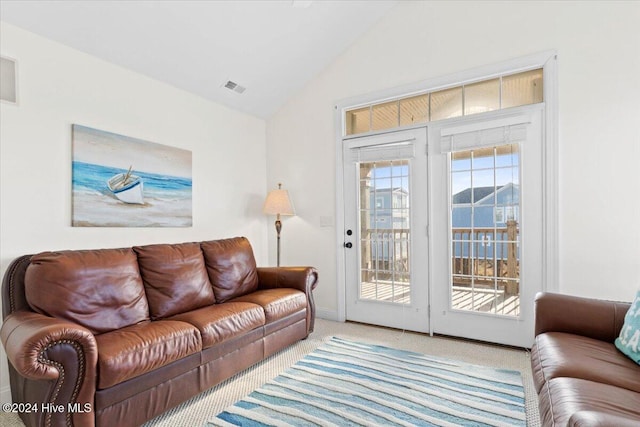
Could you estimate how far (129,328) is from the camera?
2.10 meters

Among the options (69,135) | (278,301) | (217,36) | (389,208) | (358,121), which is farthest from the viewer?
(358,121)

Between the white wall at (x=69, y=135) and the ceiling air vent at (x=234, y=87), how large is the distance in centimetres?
26

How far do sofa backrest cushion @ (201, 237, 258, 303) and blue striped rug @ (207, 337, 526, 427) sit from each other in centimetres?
84

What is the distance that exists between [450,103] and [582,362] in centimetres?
241

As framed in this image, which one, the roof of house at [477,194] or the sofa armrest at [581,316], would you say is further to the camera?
the roof of house at [477,194]

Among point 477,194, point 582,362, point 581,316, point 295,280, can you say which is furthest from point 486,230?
point 295,280

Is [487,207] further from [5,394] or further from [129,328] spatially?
[5,394]

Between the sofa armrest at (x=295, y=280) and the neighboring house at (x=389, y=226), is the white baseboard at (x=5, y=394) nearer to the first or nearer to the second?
the sofa armrest at (x=295, y=280)

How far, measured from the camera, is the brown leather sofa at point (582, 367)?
46.4 inches

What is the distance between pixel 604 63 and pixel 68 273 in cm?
391

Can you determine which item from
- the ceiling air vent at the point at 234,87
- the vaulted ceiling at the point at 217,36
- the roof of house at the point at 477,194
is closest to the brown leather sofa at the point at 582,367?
the roof of house at the point at 477,194

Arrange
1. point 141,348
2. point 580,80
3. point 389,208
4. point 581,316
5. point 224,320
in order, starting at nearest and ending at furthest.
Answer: point 141,348
point 581,316
point 224,320
point 580,80
point 389,208

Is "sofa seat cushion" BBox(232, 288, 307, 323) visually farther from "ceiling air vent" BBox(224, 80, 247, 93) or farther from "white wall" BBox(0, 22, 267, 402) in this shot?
"ceiling air vent" BBox(224, 80, 247, 93)

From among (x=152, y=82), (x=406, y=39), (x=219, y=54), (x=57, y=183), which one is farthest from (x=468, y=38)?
(x=57, y=183)
